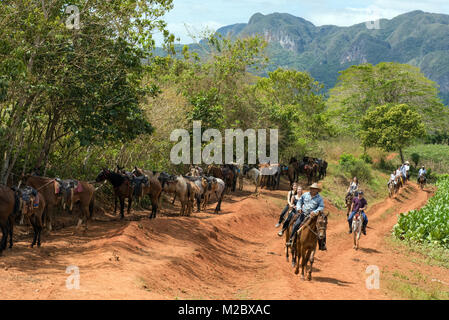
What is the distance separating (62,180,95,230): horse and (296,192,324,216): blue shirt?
734 centimetres

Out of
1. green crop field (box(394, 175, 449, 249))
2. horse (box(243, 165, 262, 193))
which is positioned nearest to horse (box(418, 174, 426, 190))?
horse (box(243, 165, 262, 193))

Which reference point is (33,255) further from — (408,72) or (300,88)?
(408,72)

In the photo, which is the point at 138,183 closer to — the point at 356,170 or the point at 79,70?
the point at 79,70

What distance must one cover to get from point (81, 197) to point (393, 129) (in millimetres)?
41509

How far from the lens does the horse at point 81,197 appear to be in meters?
14.4

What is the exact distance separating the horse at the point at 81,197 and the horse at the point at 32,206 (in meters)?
1.34

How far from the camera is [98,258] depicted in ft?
36.8

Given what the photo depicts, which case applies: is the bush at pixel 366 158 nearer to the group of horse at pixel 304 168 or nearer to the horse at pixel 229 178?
A: the group of horse at pixel 304 168

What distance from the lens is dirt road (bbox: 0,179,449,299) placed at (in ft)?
30.4

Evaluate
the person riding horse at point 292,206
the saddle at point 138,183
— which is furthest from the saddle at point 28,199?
the person riding horse at point 292,206

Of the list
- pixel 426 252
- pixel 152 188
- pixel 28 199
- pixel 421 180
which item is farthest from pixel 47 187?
pixel 421 180

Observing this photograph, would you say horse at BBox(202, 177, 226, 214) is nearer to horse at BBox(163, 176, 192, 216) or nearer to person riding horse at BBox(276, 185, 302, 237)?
horse at BBox(163, 176, 192, 216)

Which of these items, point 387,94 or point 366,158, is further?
point 387,94

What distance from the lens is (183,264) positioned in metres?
12.3
